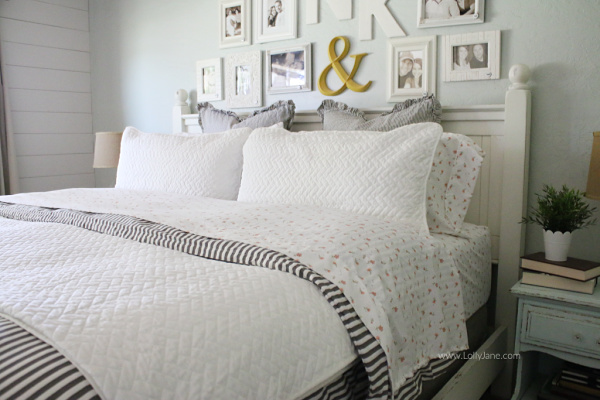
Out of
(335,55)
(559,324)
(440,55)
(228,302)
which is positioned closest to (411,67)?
(440,55)

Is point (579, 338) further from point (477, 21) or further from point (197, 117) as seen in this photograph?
point (197, 117)

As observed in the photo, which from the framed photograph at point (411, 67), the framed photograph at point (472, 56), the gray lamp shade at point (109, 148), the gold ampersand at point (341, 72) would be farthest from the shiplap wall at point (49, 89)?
the framed photograph at point (472, 56)

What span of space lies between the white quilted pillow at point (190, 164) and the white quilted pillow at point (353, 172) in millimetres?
209

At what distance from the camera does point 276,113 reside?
2.34 m

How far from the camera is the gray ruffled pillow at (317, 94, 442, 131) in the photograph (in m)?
1.92

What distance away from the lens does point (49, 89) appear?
3.43 m

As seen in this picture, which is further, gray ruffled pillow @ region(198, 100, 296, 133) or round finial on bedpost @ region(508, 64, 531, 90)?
gray ruffled pillow @ region(198, 100, 296, 133)

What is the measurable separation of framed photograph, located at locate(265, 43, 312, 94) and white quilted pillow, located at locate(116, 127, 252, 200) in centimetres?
53

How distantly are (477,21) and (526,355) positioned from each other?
4.09ft

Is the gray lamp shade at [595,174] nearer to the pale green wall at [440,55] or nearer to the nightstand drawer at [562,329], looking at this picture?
the pale green wall at [440,55]

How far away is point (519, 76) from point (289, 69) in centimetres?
114

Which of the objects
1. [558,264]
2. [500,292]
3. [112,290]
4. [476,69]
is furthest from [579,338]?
[112,290]

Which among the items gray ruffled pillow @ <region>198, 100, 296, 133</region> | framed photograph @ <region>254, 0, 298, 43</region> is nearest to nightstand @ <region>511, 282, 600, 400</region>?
gray ruffled pillow @ <region>198, 100, 296, 133</region>

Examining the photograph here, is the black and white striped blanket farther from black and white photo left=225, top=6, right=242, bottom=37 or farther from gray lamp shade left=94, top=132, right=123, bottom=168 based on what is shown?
black and white photo left=225, top=6, right=242, bottom=37
